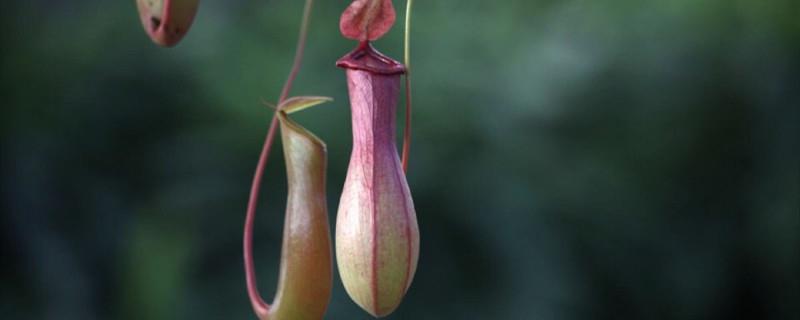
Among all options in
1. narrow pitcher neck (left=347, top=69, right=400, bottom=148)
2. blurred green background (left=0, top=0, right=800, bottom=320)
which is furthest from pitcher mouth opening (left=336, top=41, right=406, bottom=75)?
blurred green background (left=0, top=0, right=800, bottom=320)

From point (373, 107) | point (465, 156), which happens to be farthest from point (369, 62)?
point (465, 156)

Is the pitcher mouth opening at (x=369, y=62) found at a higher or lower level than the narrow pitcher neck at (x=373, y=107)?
higher

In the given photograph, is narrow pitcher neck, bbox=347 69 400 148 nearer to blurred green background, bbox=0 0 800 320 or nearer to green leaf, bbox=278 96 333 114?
green leaf, bbox=278 96 333 114

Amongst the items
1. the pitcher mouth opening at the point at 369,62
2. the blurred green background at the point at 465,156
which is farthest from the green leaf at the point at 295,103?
the blurred green background at the point at 465,156

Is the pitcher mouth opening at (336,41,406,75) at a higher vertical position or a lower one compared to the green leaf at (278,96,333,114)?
higher

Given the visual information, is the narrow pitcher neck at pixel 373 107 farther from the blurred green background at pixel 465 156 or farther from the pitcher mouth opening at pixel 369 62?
the blurred green background at pixel 465 156

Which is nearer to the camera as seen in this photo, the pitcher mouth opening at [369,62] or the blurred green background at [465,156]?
the pitcher mouth opening at [369,62]

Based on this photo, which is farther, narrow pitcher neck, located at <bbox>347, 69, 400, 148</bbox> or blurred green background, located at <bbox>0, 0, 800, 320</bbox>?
blurred green background, located at <bbox>0, 0, 800, 320</bbox>

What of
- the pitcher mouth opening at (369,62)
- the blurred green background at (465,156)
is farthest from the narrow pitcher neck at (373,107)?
the blurred green background at (465,156)

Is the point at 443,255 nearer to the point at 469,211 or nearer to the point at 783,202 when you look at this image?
the point at 469,211

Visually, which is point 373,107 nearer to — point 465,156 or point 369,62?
point 369,62
